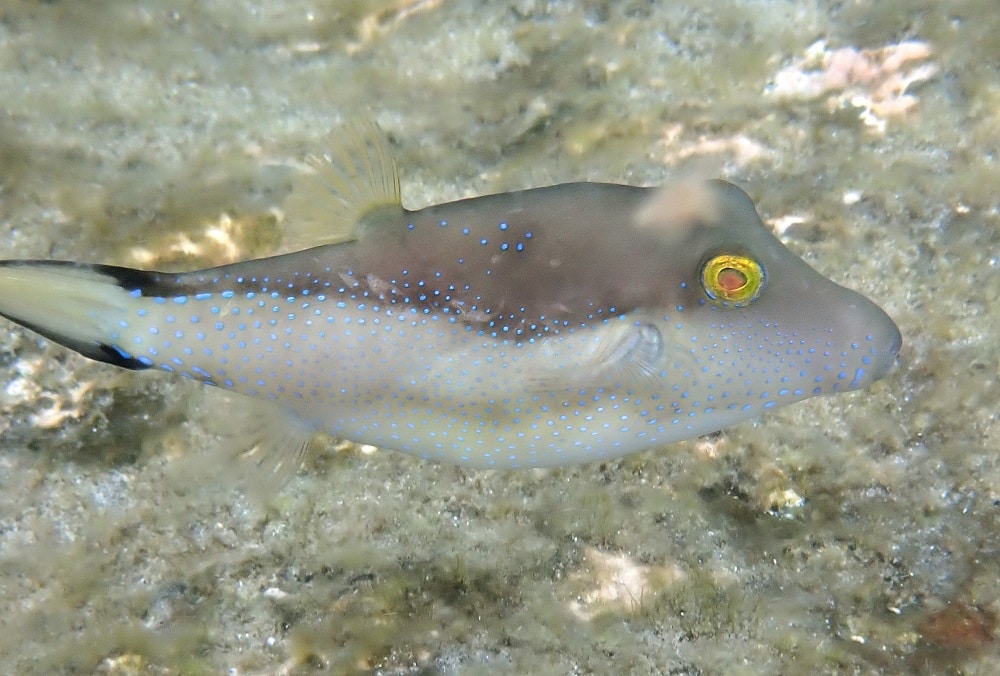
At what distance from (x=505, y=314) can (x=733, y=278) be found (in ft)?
2.22

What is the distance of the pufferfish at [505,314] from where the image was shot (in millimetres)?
1740

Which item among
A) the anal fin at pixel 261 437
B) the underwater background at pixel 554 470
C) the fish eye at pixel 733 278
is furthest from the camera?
the underwater background at pixel 554 470

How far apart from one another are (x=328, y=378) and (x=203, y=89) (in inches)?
71.0

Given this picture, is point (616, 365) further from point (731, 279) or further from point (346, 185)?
point (346, 185)

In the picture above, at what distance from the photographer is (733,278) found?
1711mm

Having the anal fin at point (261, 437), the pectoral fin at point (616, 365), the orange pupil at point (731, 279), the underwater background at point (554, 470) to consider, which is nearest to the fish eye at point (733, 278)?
the orange pupil at point (731, 279)

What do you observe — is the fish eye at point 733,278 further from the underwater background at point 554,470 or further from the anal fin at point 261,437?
the anal fin at point 261,437

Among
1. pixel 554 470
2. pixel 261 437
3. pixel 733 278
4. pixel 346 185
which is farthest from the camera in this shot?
pixel 554 470

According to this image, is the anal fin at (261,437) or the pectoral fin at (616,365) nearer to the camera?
the pectoral fin at (616,365)

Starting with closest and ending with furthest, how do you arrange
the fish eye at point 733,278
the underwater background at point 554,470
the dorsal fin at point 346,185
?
the fish eye at point 733,278, the dorsal fin at point 346,185, the underwater background at point 554,470

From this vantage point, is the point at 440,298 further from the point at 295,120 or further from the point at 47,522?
the point at 47,522

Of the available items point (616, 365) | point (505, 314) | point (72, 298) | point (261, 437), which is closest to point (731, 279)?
point (616, 365)

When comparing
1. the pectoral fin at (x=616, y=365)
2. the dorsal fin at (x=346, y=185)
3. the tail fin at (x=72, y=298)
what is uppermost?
the dorsal fin at (x=346, y=185)

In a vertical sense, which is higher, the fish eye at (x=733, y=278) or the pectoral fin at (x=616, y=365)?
the fish eye at (x=733, y=278)
